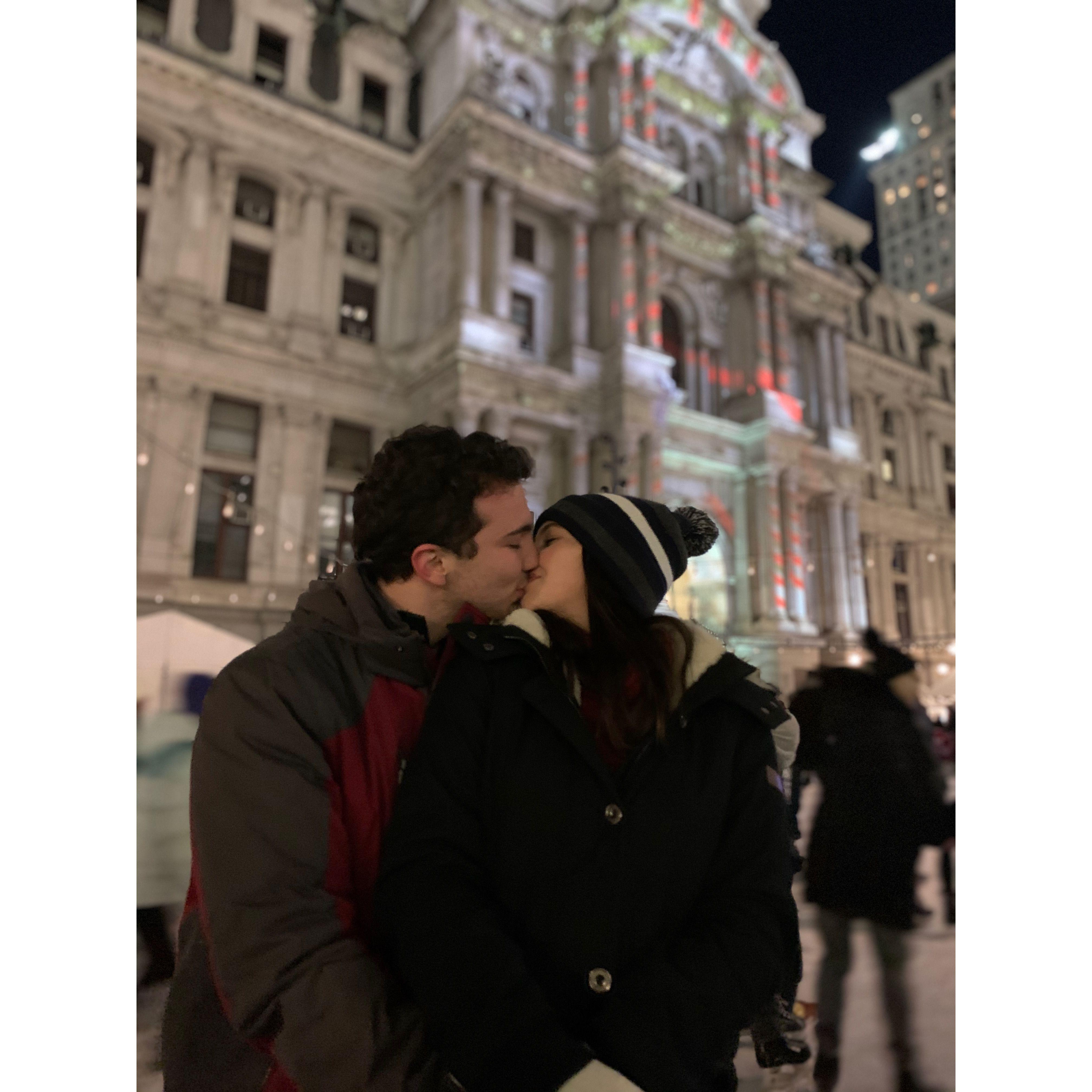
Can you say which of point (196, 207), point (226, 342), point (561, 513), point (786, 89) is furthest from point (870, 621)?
point (196, 207)

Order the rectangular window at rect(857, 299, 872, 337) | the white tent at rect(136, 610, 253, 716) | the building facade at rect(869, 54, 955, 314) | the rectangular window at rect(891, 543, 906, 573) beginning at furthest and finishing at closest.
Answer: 1. the rectangular window at rect(857, 299, 872, 337)
2. the rectangular window at rect(891, 543, 906, 573)
3. the white tent at rect(136, 610, 253, 716)
4. the building facade at rect(869, 54, 955, 314)

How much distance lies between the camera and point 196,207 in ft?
37.1

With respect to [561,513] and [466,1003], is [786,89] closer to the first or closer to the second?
[561,513]

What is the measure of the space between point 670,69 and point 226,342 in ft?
27.5

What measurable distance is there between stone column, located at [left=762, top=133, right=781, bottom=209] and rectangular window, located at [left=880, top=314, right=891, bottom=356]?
3.88m

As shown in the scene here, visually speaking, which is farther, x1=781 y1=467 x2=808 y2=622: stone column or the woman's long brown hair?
x1=781 y1=467 x2=808 y2=622: stone column

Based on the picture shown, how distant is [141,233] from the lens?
1086 centimetres

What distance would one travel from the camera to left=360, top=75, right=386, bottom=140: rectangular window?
14.3 metres

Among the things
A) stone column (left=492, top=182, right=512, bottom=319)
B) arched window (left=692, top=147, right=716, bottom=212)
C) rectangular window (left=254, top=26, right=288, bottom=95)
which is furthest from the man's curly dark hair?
rectangular window (left=254, top=26, right=288, bottom=95)

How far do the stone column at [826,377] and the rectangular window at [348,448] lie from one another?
9.08 m

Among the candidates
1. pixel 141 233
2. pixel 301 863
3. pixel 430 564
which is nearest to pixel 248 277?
pixel 141 233

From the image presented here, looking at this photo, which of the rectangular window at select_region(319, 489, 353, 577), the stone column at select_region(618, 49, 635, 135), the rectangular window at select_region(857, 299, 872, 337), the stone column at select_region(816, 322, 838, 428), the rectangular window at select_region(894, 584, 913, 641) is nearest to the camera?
the rectangular window at select_region(894, 584, 913, 641)

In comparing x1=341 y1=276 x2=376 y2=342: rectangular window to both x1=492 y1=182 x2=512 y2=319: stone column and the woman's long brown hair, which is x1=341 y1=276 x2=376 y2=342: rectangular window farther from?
the woman's long brown hair

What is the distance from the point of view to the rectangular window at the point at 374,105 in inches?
564
